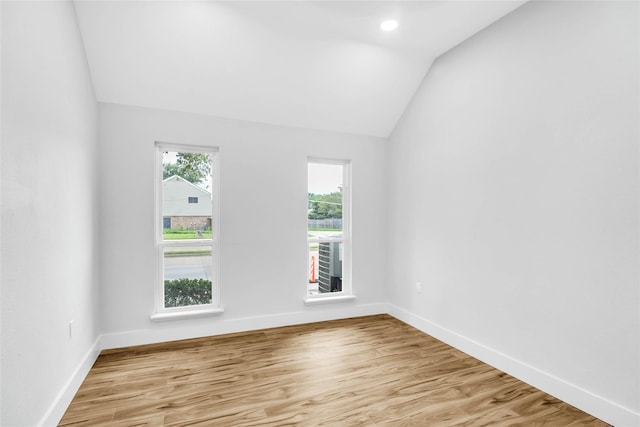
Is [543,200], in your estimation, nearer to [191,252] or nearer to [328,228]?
[328,228]

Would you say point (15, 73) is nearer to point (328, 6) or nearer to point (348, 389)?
point (328, 6)

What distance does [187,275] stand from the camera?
336cm

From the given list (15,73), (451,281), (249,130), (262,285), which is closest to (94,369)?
(262,285)

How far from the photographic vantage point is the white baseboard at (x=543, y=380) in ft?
6.32

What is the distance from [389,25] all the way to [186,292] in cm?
313

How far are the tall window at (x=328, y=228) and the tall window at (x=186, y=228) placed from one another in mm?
1098

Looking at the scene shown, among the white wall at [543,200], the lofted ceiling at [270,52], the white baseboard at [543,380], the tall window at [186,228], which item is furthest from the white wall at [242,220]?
the white baseboard at [543,380]

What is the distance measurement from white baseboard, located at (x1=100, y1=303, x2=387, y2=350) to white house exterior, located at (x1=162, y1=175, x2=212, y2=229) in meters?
Answer: 0.98

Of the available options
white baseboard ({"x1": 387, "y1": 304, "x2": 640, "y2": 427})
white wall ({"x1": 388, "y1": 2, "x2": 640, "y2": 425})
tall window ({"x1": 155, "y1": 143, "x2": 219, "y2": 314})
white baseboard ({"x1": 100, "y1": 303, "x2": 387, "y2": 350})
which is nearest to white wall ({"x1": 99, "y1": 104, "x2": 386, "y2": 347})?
white baseboard ({"x1": 100, "y1": 303, "x2": 387, "y2": 350})

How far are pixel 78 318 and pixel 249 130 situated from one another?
2230mm

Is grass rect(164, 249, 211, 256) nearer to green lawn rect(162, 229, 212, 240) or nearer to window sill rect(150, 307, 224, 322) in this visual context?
green lawn rect(162, 229, 212, 240)

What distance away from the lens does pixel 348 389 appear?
233cm

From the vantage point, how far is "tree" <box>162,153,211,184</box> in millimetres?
3307

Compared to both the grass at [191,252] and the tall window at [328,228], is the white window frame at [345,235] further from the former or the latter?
the grass at [191,252]
